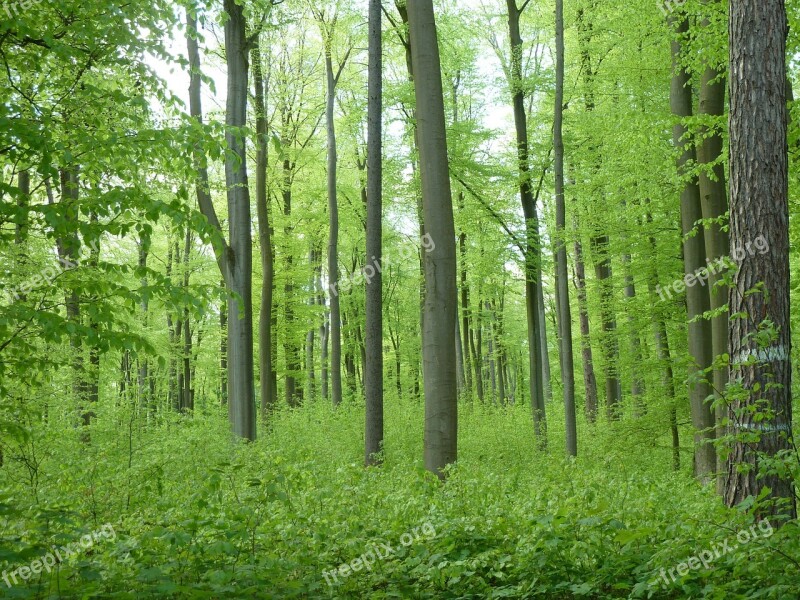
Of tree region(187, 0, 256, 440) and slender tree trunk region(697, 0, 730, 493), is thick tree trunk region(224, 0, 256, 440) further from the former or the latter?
slender tree trunk region(697, 0, 730, 493)

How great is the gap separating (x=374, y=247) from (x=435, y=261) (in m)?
3.49

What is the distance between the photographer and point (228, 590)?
4.00 meters

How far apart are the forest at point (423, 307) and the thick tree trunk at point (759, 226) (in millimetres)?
24

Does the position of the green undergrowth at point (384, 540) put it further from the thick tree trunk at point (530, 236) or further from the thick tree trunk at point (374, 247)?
the thick tree trunk at point (530, 236)

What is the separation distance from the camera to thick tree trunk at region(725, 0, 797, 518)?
17.7 feet

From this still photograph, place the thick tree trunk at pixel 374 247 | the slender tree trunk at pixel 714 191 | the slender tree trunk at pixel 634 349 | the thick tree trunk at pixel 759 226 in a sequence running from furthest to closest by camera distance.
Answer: the slender tree trunk at pixel 634 349 < the thick tree trunk at pixel 374 247 < the slender tree trunk at pixel 714 191 < the thick tree trunk at pixel 759 226

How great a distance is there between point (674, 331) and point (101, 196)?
1343 centimetres

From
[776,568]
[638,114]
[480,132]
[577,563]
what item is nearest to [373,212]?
[638,114]

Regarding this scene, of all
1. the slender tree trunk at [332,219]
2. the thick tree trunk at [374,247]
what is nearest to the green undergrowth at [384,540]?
the thick tree trunk at [374,247]

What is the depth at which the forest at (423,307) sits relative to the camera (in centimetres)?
472

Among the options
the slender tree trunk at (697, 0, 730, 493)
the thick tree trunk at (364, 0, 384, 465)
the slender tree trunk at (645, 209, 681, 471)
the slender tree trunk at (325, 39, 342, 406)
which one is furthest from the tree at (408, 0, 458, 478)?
the slender tree trunk at (325, 39, 342, 406)

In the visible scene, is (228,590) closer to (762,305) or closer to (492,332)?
(762,305)

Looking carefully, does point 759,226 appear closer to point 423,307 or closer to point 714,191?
point 714,191

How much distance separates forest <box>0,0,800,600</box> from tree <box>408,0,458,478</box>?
4 cm
